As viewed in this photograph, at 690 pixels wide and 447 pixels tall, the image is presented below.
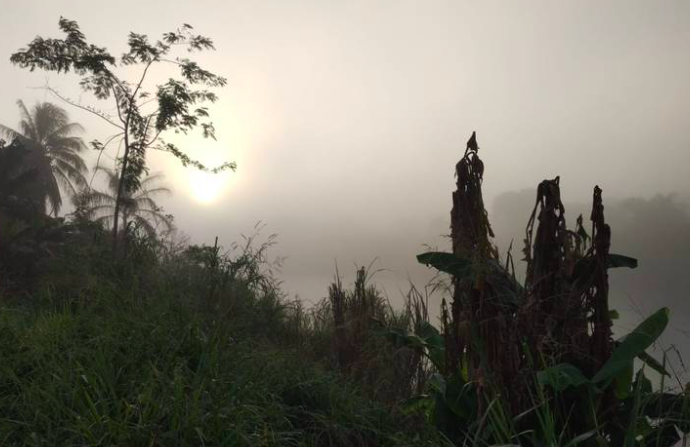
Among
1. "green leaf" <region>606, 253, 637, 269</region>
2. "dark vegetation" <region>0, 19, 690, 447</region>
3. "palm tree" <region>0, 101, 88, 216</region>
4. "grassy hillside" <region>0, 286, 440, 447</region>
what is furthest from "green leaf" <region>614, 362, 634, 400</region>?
"palm tree" <region>0, 101, 88, 216</region>

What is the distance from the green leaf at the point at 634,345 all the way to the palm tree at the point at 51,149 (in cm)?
2759

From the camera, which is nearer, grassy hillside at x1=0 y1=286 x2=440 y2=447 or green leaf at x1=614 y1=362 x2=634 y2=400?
grassy hillside at x1=0 y1=286 x2=440 y2=447

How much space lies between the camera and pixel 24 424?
378 cm

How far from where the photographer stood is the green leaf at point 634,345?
348 centimetres

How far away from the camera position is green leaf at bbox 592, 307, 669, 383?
11.4 feet

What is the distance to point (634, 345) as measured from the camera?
11.6 ft

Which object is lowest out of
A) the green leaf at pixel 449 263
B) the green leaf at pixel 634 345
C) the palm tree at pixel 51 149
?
the green leaf at pixel 634 345

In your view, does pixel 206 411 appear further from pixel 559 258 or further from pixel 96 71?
pixel 96 71

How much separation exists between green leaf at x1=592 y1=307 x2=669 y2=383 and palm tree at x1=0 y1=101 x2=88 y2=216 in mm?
27592

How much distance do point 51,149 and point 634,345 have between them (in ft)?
104

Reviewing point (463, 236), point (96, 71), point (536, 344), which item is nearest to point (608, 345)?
point (536, 344)

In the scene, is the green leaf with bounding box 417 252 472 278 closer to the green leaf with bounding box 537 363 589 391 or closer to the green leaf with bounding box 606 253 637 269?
the green leaf with bounding box 537 363 589 391

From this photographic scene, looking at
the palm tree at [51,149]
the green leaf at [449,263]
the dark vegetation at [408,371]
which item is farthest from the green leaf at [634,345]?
the palm tree at [51,149]

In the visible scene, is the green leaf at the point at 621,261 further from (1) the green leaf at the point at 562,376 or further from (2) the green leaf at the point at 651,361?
(1) the green leaf at the point at 562,376
